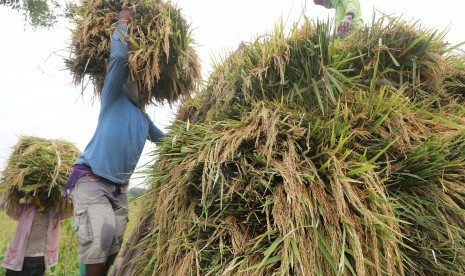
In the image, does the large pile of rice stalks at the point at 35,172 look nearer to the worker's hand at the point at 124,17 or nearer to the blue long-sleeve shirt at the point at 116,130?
the blue long-sleeve shirt at the point at 116,130

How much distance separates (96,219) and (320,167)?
1.37 metres

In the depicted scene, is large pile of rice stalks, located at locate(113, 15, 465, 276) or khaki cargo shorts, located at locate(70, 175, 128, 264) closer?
large pile of rice stalks, located at locate(113, 15, 465, 276)

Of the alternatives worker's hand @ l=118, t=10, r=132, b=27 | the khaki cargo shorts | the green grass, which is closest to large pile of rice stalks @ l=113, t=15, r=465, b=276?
the khaki cargo shorts

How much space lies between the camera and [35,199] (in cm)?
363

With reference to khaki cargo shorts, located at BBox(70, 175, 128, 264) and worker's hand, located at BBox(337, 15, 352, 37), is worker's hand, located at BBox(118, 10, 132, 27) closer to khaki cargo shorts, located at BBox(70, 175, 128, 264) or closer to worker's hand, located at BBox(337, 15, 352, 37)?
khaki cargo shorts, located at BBox(70, 175, 128, 264)

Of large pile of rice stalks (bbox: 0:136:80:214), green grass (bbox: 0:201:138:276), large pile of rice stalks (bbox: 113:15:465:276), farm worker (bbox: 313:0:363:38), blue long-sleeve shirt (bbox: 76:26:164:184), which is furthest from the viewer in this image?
green grass (bbox: 0:201:138:276)

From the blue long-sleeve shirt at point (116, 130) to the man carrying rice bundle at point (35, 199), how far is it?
47.0 inches

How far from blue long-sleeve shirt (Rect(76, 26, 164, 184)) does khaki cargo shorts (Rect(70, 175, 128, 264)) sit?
82 millimetres

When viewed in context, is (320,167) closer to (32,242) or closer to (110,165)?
(110,165)

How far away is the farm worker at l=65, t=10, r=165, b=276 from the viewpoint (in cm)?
215

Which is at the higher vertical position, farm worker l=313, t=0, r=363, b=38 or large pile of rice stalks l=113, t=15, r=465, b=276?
farm worker l=313, t=0, r=363, b=38

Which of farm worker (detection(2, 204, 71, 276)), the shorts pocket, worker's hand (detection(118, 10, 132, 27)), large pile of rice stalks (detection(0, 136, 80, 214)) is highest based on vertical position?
worker's hand (detection(118, 10, 132, 27))

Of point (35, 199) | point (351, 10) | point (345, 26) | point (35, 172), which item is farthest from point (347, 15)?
point (35, 199)

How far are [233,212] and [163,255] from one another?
0.41 m
